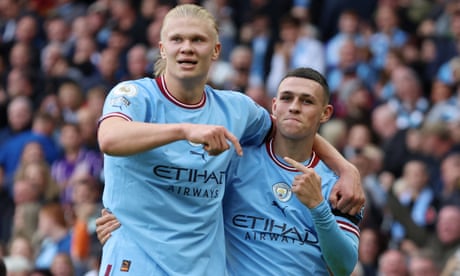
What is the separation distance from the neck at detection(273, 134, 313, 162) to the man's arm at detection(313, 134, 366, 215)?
0.73 ft

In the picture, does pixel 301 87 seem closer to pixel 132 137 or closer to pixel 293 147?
pixel 293 147

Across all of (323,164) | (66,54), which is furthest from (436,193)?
(66,54)

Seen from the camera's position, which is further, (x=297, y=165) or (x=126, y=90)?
(x=297, y=165)

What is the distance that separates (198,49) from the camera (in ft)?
23.5

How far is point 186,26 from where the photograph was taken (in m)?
7.19

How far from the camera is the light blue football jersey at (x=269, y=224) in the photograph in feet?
24.9

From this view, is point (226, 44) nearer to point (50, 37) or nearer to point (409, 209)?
point (50, 37)

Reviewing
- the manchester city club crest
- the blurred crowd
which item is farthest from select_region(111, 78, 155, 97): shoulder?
the blurred crowd

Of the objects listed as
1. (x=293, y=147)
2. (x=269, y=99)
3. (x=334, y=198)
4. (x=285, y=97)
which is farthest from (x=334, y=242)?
(x=269, y=99)

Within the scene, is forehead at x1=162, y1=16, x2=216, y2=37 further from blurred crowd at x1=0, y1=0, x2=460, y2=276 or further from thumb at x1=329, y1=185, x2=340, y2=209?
blurred crowd at x1=0, y1=0, x2=460, y2=276

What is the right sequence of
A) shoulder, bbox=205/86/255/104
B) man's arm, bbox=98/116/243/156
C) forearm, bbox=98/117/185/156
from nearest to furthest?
man's arm, bbox=98/116/243/156 < forearm, bbox=98/117/185/156 < shoulder, bbox=205/86/255/104

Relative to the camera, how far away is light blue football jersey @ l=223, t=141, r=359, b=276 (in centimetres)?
760

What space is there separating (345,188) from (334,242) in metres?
0.42

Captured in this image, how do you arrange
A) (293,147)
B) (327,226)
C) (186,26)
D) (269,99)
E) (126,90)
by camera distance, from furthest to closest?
(269,99) < (293,147) < (327,226) < (186,26) < (126,90)
